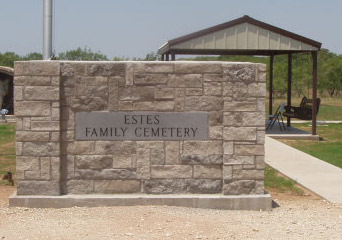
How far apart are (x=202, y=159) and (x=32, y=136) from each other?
212cm

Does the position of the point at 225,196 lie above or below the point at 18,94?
below

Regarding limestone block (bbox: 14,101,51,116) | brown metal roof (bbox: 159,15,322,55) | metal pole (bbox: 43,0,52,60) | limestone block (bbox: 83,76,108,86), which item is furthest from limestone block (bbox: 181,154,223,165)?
brown metal roof (bbox: 159,15,322,55)

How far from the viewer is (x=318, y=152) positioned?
517 inches

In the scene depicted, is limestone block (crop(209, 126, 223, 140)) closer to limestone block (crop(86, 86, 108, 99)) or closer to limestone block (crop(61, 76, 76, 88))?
limestone block (crop(86, 86, 108, 99))

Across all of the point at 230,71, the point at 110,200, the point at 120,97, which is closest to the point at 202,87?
the point at 230,71

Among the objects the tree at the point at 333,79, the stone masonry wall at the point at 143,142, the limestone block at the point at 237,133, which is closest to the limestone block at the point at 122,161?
the stone masonry wall at the point at 143,142

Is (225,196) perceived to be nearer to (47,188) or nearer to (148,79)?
(148,79)

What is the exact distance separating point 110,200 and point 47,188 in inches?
31.5

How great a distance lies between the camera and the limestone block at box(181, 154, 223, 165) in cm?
707

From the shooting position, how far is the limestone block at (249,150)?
23.0ft

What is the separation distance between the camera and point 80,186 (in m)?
7.05

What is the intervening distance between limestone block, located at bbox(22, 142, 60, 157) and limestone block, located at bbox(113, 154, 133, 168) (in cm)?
71

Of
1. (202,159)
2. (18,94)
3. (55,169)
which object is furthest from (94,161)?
(202,159)

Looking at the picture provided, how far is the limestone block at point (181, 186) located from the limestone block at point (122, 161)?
1.02 feet
